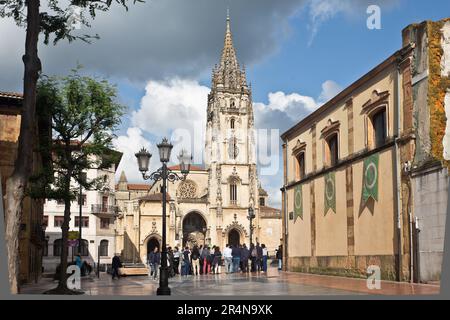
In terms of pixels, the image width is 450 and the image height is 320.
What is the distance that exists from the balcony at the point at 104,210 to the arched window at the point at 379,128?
45068 millimetres

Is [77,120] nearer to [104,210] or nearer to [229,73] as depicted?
[104,210]

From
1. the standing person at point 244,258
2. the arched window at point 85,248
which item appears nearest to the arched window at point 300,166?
the standing person at point 244,258

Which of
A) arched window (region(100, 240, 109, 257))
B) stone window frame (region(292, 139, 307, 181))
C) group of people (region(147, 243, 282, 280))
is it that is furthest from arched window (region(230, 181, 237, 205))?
stone window frame (region(292, 139, 307, 181))

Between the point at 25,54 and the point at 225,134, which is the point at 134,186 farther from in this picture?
the point at 25,54

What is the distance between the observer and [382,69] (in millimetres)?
20359

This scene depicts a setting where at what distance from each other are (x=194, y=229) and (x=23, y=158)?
71.9 meters

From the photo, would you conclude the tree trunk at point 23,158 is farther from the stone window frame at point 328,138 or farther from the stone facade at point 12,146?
the stone window frame at point 328,138

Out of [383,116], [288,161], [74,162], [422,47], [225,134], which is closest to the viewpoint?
[422,47]

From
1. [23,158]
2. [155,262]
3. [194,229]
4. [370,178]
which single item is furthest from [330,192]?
[194,229]

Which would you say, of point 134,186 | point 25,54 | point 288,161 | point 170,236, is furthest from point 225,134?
point 25,54

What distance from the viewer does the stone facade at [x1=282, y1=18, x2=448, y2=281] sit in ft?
58.6

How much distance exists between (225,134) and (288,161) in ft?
187

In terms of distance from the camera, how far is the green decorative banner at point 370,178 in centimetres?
2072

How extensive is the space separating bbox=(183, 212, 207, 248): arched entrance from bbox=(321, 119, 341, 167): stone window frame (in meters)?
58.2
